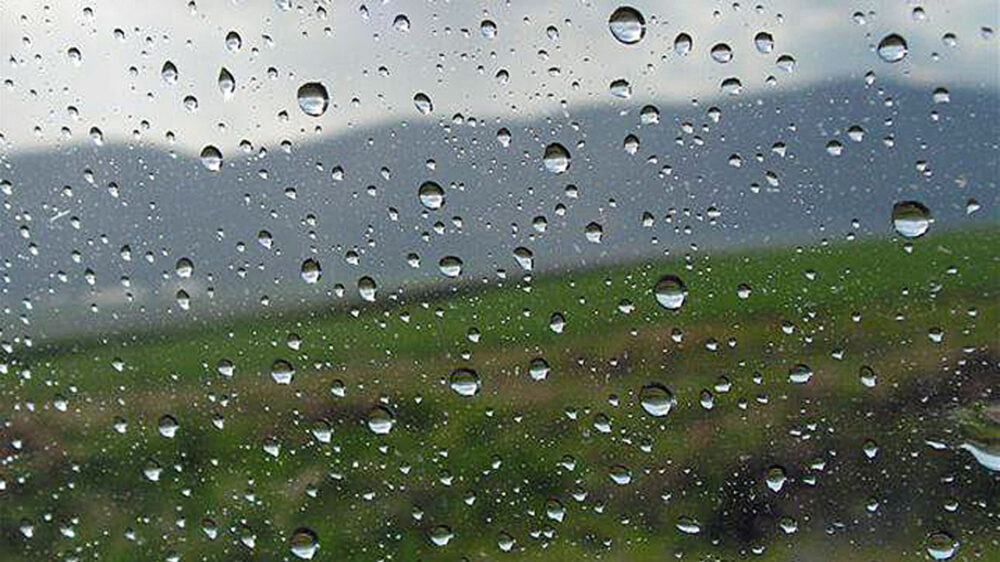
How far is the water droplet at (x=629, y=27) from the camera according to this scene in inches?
28.9

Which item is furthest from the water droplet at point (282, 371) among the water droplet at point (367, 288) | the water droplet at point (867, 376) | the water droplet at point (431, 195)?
the water droplet at point (867, 376)

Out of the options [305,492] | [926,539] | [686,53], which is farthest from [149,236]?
[926,539]

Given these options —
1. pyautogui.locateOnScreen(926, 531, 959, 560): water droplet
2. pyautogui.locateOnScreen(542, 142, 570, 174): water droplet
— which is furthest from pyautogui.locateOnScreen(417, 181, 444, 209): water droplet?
pyautogui.locateOnScreen(926, 531, 959, 560): water droplet

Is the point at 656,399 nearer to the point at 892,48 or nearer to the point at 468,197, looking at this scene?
the point at 468,197

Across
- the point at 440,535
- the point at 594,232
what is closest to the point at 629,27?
the point at 594,232

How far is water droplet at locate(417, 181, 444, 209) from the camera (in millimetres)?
779

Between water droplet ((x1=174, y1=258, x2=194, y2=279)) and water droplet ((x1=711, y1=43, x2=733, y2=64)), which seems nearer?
water droplet ((x1=711, y1=43, x2=733, y2=64))

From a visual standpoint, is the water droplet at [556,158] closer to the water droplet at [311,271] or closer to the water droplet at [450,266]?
the water droplet at [450,266]

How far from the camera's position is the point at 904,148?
2.33 feet

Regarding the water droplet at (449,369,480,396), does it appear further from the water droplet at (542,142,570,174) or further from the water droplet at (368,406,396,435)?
the water droplet at (542,142,570,174)

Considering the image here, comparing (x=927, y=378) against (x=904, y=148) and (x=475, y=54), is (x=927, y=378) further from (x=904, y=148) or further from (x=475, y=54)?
(x=475, y=54)

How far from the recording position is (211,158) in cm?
80

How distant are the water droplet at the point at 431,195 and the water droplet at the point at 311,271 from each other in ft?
0.39

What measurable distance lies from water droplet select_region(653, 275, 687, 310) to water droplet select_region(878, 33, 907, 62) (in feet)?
0.84
